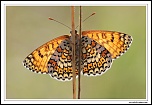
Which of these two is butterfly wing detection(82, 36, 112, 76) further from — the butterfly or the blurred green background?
the blurred green background

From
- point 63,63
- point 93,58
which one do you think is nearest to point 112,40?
point 93,58

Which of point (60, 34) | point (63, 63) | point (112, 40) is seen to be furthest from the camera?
point (60, 34)

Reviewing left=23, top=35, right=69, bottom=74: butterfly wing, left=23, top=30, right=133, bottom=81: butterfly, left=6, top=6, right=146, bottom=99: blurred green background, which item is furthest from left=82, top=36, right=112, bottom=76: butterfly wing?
left=6, top=6, right=146, bottom=99: blurred green background

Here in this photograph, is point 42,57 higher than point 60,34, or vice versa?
point 60,34

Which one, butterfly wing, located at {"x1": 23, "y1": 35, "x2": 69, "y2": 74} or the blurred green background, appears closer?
butterfly wing, located at {"x1": 23, "y1": 35, "x2": 69, "y2": 74}

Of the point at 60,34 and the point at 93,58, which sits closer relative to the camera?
the point at 93,58

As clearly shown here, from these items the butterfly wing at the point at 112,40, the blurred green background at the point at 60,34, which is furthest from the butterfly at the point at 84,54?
the blurred green background at the point at 60,34

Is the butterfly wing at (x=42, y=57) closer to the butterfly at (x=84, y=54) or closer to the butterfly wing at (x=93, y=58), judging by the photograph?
the butterfly at (x=84, y=54)

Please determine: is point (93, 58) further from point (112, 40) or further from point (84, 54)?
point (112, 40)

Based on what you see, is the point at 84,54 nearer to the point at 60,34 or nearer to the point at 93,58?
the point at 93,58

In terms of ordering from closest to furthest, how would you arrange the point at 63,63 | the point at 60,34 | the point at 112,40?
the point at 63,63
the point at 112,40
the point at 60,34
